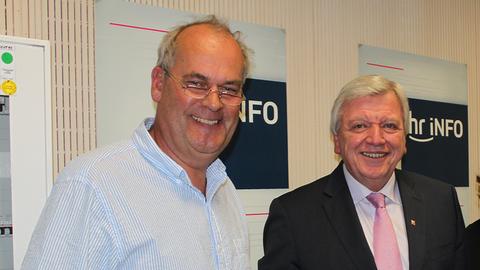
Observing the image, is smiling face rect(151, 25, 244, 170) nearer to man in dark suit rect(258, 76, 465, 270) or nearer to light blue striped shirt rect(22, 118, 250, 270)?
light blue striped shirt rect(22, 118, 250, 270)

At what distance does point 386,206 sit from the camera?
2.02 metres

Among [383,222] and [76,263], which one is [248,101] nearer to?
[383,222]

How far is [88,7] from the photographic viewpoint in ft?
6.43

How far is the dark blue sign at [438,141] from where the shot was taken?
3.07m

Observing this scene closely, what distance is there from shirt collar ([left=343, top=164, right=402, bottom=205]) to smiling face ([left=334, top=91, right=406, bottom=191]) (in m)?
0.02

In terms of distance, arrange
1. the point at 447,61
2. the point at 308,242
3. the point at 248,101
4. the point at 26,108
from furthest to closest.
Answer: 1. the point at 447,61
2. the point at 248,101
3. the point at 308,242
4. the point at 26,108

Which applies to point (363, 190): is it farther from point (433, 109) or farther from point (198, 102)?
point (433, 109)

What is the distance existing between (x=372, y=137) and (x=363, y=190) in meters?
0.21

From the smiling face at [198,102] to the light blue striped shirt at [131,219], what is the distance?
6 centimetres

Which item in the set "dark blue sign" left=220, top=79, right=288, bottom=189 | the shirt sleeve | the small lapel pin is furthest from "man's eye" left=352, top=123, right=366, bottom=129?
the shirt sleeve

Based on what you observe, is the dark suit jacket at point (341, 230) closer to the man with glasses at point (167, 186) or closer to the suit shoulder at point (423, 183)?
the suit shoulder at point (423, 183)

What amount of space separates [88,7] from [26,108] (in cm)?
48

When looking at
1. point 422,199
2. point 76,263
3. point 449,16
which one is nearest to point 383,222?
point 422,199

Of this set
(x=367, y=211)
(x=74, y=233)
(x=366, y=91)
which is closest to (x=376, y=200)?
(x=367, y=211)
